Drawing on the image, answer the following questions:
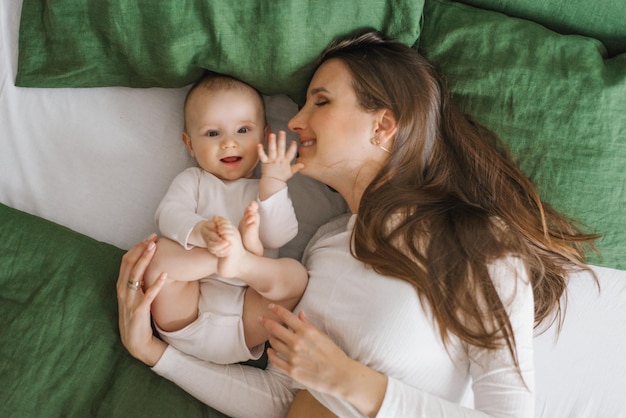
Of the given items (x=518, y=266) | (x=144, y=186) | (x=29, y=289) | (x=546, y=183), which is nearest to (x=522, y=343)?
(x=518, y=266)

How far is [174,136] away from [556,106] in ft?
3.33

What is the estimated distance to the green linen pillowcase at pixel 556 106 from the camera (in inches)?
53.4

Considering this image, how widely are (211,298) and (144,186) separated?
0.39 metres

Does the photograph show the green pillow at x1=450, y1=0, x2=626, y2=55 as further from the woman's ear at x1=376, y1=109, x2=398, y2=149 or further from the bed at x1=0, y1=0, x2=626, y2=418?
the woman's ear at x1=376, y1=109, x2=398, y2=149

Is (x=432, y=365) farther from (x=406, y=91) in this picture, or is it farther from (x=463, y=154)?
(x=406, y=91)

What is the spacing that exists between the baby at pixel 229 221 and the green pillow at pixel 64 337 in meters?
0.13

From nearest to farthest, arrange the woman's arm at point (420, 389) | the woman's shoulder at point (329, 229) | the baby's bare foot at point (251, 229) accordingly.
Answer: the woman's arm at point (420, 389) → the baby's bare foot at point (251, 229) → the woman's shoulder at point (329, 229)

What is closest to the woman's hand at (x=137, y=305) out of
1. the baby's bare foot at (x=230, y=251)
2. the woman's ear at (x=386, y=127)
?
the baby's bare foot at (x=230, y=251)

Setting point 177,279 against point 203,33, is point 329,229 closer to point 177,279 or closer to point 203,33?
point 177,279

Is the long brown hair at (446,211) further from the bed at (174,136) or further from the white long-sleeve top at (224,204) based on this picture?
the white long-sleeve top at (224,204)

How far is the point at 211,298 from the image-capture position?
144 cm

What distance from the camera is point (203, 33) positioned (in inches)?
56.4

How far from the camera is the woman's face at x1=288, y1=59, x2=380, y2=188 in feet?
4.49

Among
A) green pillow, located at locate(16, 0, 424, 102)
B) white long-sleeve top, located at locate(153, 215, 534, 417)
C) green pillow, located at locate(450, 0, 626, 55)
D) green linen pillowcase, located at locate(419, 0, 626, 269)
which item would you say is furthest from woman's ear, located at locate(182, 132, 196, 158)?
green pillow, located at locate(450, 0, 626, 55)
